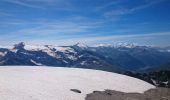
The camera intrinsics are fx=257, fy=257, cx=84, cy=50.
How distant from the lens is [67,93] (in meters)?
33.9

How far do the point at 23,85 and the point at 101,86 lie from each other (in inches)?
607

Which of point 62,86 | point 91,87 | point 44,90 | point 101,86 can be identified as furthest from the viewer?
Result: point 101,86

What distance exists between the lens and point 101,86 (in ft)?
146

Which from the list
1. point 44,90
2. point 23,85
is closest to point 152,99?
point 44,90

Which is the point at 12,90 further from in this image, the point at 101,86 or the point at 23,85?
the point at 101,86

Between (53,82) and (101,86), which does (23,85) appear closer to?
(53,82)

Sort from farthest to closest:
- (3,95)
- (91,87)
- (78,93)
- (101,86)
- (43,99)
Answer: (101,86)
(91,87)
(78,93)
(43,99)
(3,95)

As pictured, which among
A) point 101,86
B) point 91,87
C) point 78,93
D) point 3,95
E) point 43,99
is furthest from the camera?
point 101,86

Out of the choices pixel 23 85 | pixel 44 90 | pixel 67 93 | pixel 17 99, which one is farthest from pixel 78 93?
pixel 17 99

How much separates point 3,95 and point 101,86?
21229mm

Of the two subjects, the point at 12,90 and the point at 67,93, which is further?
the point at 67,93

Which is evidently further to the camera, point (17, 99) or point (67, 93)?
point (67, 93)

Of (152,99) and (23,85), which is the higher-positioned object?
(23,85)

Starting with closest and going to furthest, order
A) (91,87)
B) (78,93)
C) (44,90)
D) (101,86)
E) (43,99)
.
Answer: (43,99), (44,90), (78,93), (91,87), (101,86)
